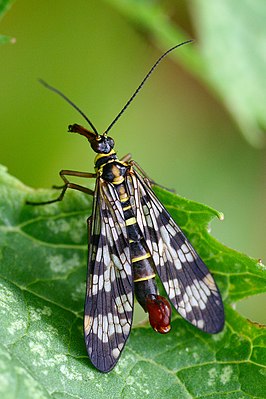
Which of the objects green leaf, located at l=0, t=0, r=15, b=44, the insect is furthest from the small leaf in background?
green leaf, located at l=0, t=0, r=15, b=44

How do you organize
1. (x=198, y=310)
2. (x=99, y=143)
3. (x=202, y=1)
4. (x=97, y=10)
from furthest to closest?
(x=97, y=10)
(x=202, y=1)
(x=99, y=143)
(x=198, y=310)

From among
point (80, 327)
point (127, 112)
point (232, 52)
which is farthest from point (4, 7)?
point (127, 112)

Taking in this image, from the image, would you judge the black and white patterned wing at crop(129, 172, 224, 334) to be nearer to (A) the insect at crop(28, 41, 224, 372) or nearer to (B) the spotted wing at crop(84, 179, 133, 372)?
(A) the insect at crop(28, 41, 224, 372)

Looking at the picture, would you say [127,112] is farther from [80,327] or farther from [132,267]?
[80,327]

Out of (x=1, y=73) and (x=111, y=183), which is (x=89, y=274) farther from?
(x=1, y=73)

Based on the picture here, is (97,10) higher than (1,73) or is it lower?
higher

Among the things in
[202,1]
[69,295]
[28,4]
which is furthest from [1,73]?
[69,295]
